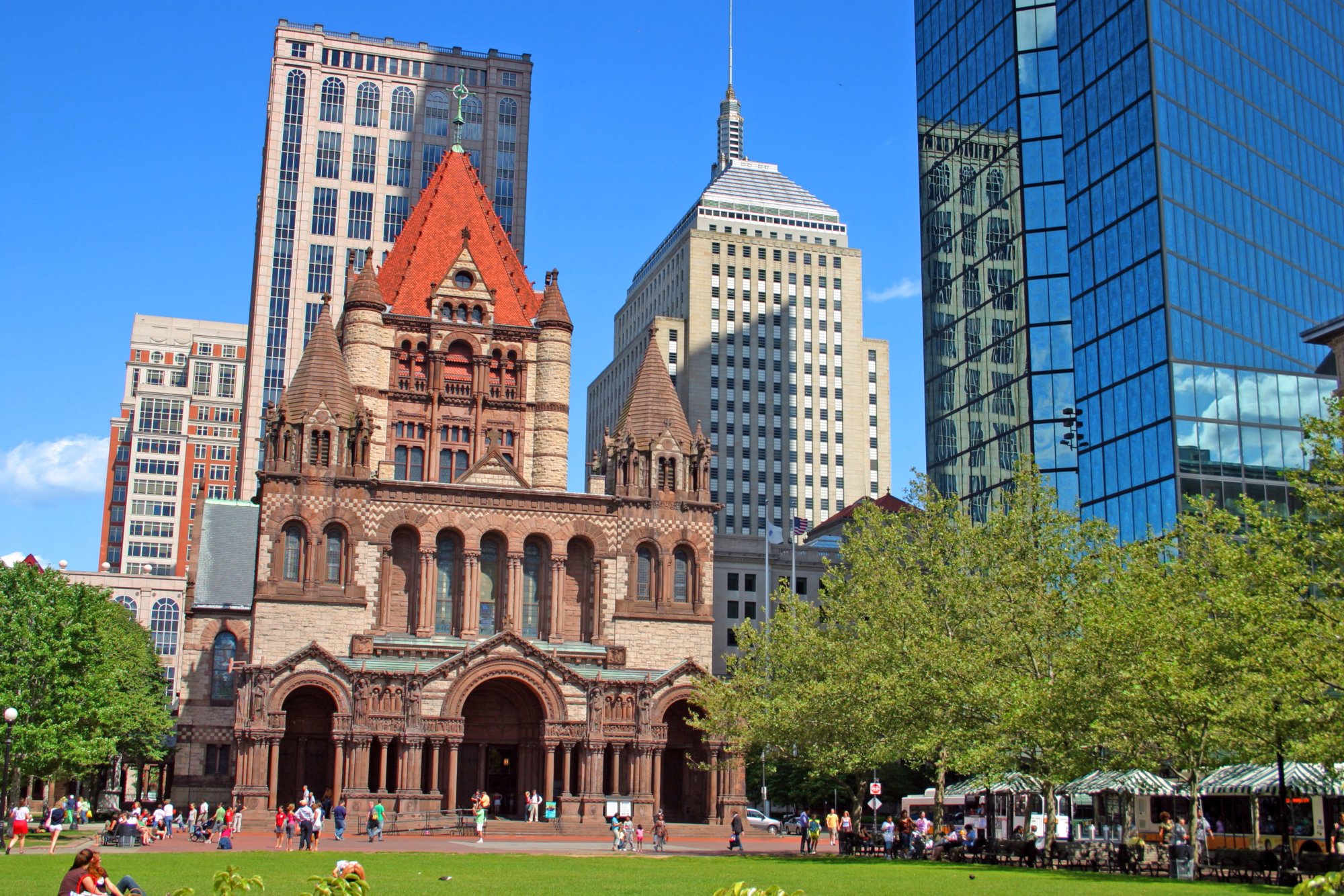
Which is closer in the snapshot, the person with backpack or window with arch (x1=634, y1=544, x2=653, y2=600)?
the person with backpack

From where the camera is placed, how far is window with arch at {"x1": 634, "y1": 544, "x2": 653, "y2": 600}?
7356cm

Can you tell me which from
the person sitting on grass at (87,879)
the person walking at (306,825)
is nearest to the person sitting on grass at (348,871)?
the person sitting on grass at (87,879)

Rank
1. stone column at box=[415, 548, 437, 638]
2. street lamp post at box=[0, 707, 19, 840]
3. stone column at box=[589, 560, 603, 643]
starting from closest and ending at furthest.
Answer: street lamp post at box=[0, 707, 19, 840], stone column at box=[415, 548, 437, 638], stone column at box=[589, 560, 603, 643]

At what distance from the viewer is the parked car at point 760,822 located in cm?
7619

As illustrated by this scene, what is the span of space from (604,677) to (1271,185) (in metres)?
52.0

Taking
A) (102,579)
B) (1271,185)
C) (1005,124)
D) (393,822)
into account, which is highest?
(1005,124)

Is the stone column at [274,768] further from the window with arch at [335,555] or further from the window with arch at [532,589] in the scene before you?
the window with arch at [532,589]

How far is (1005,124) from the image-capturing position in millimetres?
96062

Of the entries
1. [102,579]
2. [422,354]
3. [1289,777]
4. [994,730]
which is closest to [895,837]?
[994,730]

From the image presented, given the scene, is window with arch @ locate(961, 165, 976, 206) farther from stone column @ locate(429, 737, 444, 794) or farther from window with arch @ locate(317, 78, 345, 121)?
window with arch @ locate(317, 78, 345, 121)

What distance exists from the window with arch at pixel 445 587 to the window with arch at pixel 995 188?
152 feet

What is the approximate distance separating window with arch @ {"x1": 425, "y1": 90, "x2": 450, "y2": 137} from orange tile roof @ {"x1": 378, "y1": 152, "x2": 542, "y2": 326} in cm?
4064

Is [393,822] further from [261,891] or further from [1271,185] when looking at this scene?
[1271,185]

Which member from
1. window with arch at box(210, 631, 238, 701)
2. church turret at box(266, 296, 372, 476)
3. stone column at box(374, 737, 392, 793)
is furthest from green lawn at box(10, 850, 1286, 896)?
window with arch at box(210, 631, 238, 701)
